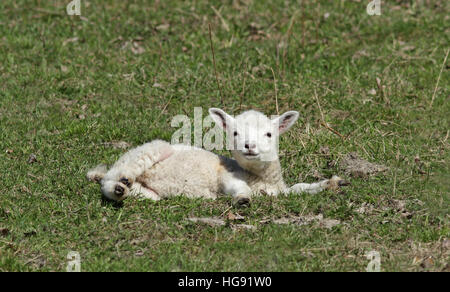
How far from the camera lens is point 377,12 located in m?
13.9

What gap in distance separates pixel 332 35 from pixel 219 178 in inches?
228

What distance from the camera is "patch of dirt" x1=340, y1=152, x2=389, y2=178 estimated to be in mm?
9148

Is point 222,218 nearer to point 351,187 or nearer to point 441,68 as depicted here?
Result: point 351,187

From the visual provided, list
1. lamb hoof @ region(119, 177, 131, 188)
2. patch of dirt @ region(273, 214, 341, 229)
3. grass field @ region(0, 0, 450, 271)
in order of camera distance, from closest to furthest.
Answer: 1. grass field @ region(0, 0, 450, 271)
2. patch of dirt @ region(273, 214, 341, 229)
3. lamb hoof @ region(119, 177, 131, 188)

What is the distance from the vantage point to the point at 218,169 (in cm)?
871

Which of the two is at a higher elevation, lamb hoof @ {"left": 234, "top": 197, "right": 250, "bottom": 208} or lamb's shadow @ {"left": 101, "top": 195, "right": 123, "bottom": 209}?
lamb's shadow @ {"left": 101, "top": 195, "right": 123, "bottom": 209}

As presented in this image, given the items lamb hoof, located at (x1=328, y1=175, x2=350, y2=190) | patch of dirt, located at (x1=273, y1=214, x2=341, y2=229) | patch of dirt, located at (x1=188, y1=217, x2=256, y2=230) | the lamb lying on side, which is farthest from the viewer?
lamb hoof, located at (x1=328, y1=175, x2=350, y2=190)

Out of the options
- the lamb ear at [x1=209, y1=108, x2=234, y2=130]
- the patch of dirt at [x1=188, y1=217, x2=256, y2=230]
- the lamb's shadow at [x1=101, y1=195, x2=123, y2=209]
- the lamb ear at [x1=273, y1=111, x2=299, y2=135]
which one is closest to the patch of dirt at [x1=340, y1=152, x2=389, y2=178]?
the lamb ear at [x1=273, y1=111, x2=299, y2=135]

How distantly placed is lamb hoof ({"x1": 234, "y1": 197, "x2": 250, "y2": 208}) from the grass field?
0.06m

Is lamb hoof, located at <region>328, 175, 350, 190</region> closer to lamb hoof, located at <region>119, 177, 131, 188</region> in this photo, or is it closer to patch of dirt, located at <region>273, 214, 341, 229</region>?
patch of dirt, located at <region>273, 214, 341, 229</region>

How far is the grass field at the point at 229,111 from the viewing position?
7.25 m

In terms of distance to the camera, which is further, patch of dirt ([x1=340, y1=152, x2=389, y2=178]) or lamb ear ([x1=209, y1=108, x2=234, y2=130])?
patch of dirt ([x1=340, y1=152, x2=389, y2=178])

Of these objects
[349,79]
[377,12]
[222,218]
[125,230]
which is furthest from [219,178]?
[377,12]
